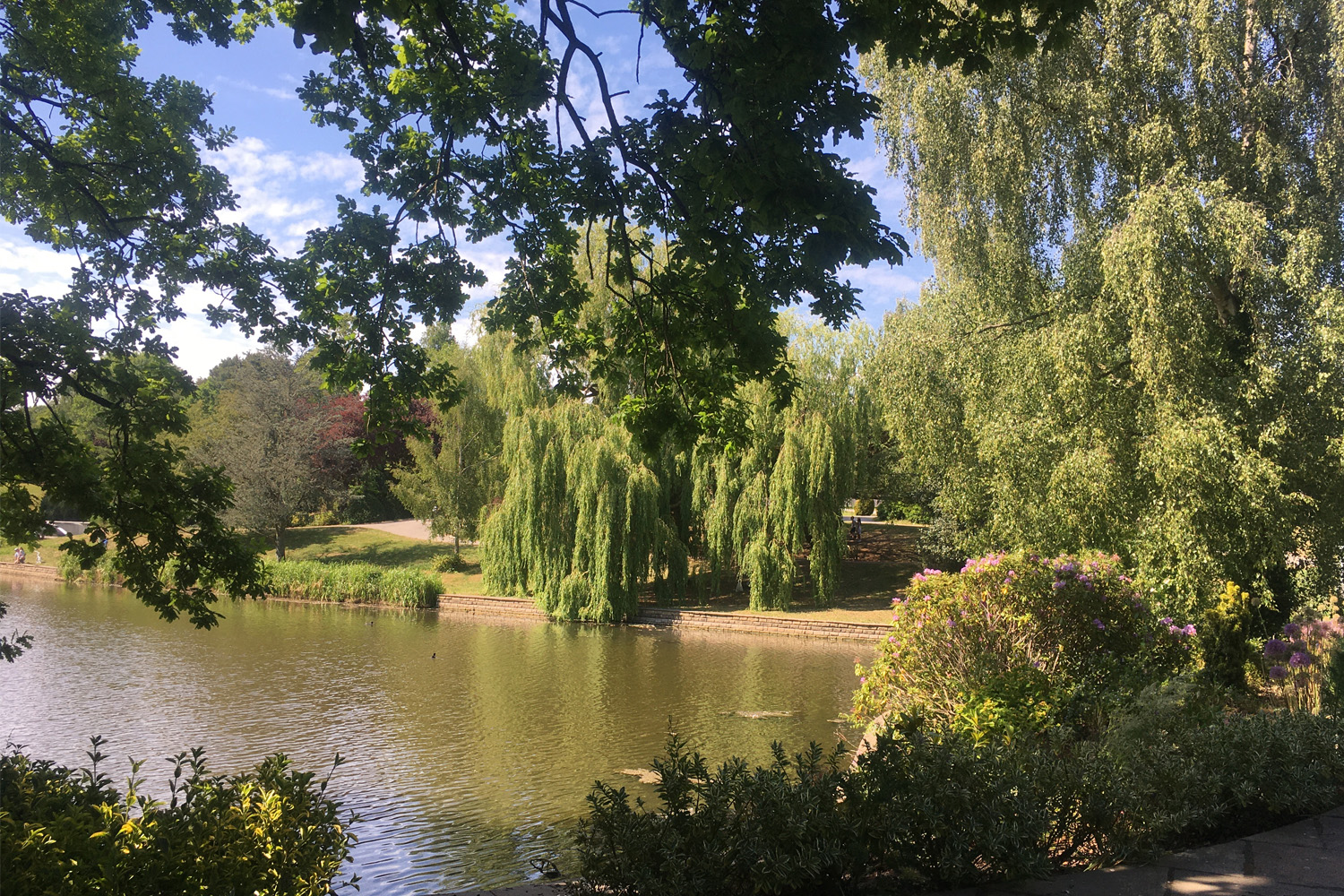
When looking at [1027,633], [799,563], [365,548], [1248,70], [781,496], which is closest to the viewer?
[1027,633]

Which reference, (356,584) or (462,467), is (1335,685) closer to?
(356,584)

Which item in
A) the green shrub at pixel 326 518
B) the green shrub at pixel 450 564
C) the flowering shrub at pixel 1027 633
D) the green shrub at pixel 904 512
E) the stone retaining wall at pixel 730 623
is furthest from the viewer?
the green shrub at pixel 326 518

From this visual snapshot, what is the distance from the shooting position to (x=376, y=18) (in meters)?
5.45

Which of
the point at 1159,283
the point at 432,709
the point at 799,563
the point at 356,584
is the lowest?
the point at 432,709

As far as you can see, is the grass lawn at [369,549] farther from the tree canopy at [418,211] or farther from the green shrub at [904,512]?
the tree canopy at [418,211]

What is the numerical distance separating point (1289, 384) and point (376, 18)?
389 inches

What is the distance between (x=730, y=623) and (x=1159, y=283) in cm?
1227

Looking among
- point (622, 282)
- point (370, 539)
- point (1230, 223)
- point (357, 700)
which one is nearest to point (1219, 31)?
point (1230, 223)

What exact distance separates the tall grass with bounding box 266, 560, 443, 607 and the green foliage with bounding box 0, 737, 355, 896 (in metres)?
19.7

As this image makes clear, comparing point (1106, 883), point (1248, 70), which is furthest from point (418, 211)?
point (1248, 70)

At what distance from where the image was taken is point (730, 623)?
766 inches

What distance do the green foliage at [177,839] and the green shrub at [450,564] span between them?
24247 mm

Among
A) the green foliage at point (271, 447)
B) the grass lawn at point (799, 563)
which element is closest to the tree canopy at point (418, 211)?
the grass lawn at point (799, 563)

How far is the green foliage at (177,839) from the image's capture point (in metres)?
2.88
